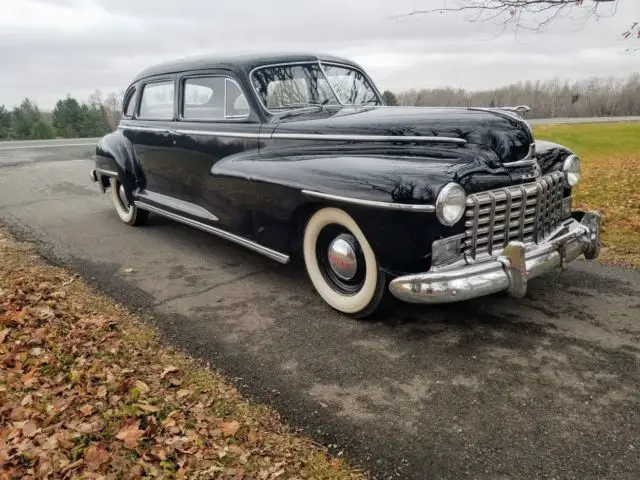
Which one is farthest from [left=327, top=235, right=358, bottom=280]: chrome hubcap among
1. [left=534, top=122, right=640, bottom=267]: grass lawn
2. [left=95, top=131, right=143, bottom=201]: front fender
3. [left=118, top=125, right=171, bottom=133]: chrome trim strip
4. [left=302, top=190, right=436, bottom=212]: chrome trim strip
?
[left=95, top=131, right=143, bottom=201]: front fender

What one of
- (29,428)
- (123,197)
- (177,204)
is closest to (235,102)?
(177,204)

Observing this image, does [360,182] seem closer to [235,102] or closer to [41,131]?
[235,102]

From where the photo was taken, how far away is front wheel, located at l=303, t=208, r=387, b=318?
3446mm

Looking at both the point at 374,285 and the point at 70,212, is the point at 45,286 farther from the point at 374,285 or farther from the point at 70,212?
the point at 70,212

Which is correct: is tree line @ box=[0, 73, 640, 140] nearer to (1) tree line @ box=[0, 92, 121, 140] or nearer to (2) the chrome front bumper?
(1) tree line @ box=[0, 92, 121, 140]

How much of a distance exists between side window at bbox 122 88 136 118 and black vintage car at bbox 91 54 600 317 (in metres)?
1.03

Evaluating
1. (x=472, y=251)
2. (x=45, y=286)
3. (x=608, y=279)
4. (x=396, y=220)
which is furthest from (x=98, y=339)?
(x=608, y=279)

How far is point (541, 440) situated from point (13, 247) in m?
5.40

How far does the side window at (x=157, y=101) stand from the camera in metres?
5.45

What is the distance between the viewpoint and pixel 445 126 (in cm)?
349

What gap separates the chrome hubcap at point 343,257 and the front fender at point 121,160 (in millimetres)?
3231

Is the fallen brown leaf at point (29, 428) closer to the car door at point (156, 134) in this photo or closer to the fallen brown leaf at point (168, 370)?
the fallen brown leaf at point (168, 370)

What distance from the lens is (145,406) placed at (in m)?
2.72

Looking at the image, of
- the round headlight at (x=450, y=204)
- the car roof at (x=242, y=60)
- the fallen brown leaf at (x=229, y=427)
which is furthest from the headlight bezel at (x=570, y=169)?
the fallen brown leaf at (x=229, y=427)
